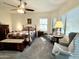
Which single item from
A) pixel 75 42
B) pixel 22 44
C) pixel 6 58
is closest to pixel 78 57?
pixel 75 42

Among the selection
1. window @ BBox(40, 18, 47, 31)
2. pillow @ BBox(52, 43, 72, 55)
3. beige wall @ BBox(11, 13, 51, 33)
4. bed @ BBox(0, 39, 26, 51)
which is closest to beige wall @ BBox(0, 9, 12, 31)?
beige wall @ BBox(11, 13, 51, 33)

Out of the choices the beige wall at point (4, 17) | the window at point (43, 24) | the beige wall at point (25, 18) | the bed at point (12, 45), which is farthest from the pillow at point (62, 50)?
the window at point (43, 24)

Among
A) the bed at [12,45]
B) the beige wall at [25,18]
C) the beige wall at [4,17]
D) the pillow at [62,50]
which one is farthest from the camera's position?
the beige wall at [25,18]

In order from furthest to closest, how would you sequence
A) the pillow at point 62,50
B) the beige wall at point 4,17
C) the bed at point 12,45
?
the beige wall at point 4,17 → the bed at point 12,45 → the pillow at point 62,50

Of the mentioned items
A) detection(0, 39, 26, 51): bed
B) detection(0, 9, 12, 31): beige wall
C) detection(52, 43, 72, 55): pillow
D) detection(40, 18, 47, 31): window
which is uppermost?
detection(0, 9, 12, 31): beige wall

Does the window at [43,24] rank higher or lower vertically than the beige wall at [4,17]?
lower

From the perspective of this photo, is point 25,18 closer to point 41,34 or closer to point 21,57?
point 41,34

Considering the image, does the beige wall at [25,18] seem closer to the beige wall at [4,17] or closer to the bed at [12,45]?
the beige wall at [4,17]

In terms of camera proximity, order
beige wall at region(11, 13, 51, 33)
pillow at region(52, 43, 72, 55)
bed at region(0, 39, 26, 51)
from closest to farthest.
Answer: pillow at region(52, 43, 72, 55) < bed at region(0, 39, 26, 51) < beige wall at region(11, 13, 51, 33)

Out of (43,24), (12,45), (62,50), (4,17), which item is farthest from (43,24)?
(62,50)

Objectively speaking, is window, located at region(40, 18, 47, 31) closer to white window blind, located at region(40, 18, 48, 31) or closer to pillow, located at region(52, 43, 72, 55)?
white window blind, located at region(40, 18, 48, 31)

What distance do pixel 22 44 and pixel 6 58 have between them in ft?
4.60

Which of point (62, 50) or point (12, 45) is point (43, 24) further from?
point (62, 50)

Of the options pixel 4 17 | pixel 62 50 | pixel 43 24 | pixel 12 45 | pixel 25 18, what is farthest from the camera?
pixel 43 24
